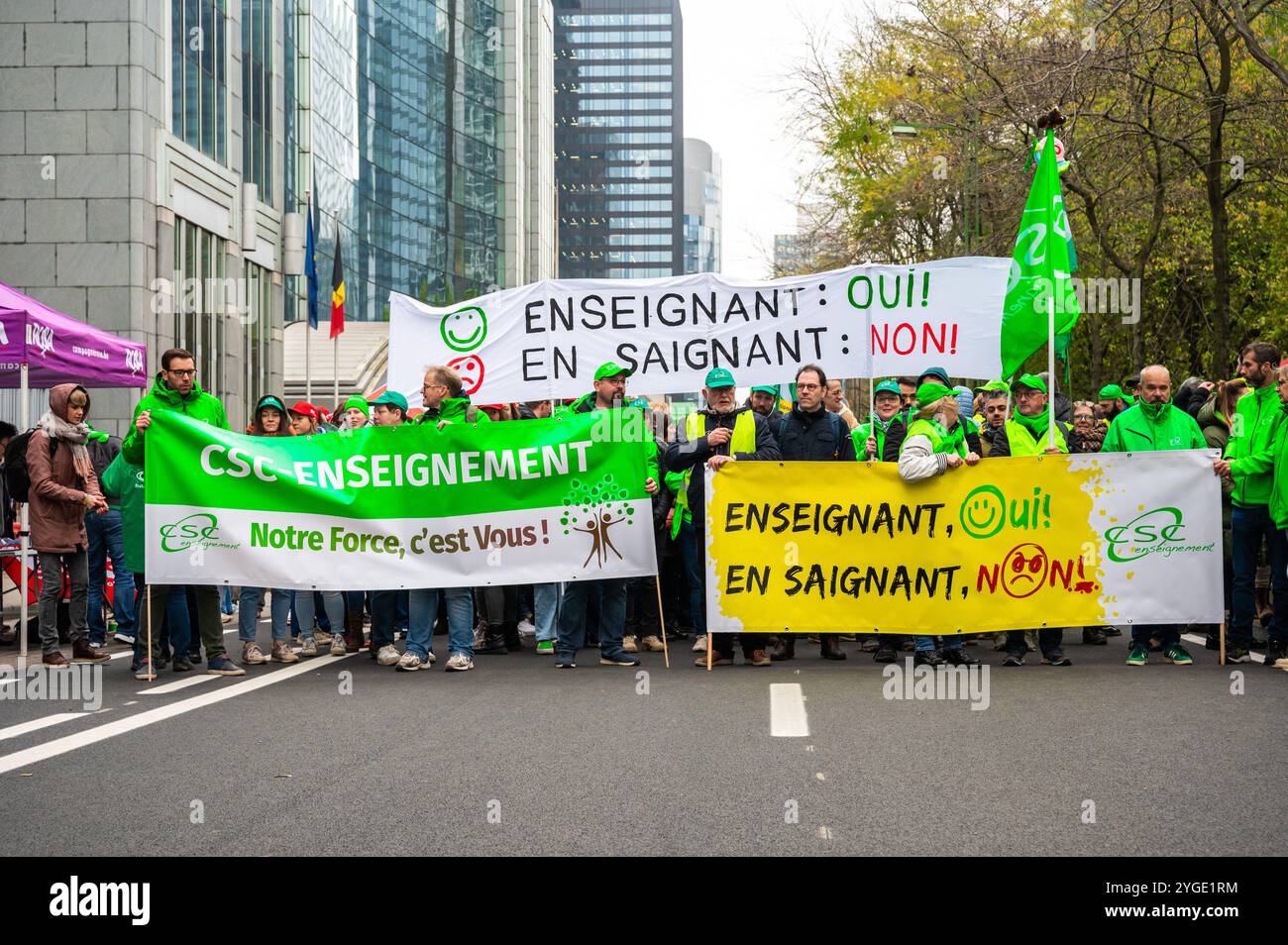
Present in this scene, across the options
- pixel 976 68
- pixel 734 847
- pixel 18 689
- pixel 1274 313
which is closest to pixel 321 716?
pixel 18 689

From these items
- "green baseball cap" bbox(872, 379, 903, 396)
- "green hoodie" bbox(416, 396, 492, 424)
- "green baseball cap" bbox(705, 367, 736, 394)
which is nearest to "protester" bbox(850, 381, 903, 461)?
"green baseball cap" bbox(872, 379, 903, 396)

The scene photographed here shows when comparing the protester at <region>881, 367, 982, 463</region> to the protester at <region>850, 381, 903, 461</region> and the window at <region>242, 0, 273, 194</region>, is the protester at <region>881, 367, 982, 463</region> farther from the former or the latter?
the window at <region>242, 0, 273, 194</region>

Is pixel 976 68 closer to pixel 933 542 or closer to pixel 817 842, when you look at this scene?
pixel 933 542

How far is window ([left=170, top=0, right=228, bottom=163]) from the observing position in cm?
2938

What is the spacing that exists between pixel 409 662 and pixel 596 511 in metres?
1.69

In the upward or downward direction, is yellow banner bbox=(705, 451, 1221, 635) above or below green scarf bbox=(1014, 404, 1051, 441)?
below

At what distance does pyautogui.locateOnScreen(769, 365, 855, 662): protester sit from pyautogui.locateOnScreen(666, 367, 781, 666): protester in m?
0.16

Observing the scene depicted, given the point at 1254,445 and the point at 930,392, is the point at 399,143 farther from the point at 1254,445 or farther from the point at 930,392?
the point at 1254,445

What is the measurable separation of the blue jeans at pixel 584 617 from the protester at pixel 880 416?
2411 millimetres

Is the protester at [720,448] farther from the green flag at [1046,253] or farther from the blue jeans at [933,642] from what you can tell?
the green flag at [1046,253]

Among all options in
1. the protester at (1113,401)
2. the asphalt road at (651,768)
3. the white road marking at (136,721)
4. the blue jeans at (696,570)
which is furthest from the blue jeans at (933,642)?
the white road marking at (136,721)

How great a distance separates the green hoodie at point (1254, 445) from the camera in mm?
10227

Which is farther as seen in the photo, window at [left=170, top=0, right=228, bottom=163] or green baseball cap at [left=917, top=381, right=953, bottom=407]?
window at [left=170, top=0, right=228, bottom=163]
